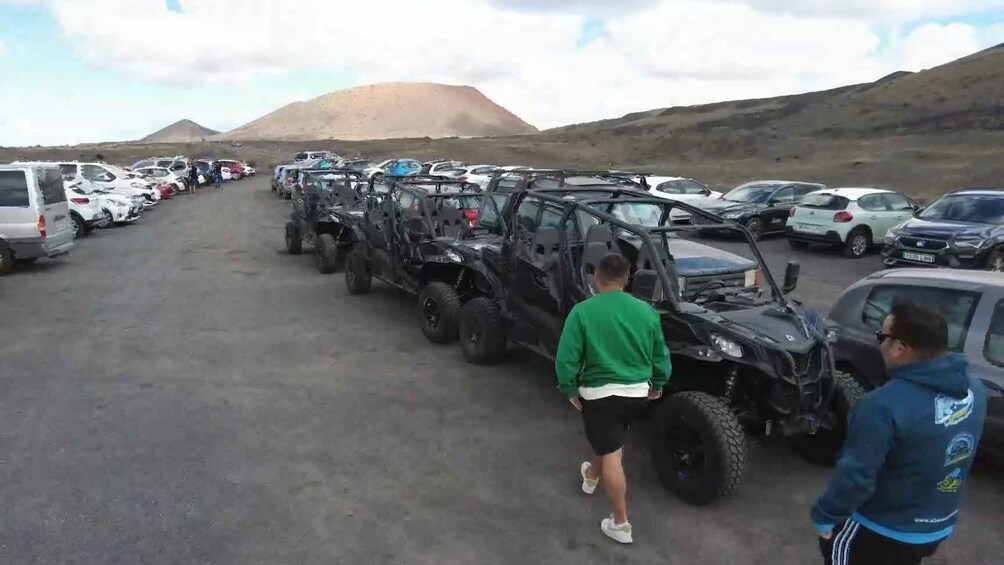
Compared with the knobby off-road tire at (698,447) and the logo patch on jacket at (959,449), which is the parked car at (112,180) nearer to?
the knobby off-road tire at (698,447)

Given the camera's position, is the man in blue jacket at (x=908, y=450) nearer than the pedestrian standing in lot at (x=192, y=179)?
Yes

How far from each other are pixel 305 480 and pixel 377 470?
1.67 feet

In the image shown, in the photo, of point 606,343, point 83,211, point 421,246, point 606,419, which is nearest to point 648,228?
point 606,343

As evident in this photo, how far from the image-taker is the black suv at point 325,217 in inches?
534

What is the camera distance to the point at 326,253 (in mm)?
13617

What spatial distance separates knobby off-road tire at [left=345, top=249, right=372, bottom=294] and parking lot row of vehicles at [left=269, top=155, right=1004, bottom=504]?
1529 millimetres

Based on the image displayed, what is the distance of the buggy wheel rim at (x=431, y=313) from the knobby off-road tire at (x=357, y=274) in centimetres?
281

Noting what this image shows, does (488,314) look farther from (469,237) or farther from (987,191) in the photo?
(987,191)

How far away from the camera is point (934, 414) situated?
2545 millimetres

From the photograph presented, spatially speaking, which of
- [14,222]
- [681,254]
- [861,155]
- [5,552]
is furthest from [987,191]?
[861,155]

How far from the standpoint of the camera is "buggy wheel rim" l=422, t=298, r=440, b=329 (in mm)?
8915

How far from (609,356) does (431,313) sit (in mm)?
5047

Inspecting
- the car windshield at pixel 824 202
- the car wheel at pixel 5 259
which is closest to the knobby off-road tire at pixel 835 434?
the car windshield at pixel 824 202

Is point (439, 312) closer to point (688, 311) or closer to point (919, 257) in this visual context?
point (688, 311)
